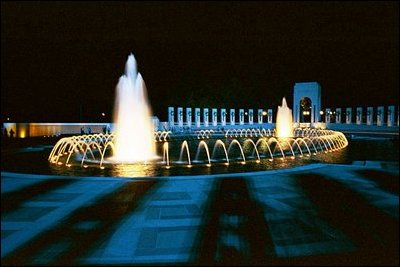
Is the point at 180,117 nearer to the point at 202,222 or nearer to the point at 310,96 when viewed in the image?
the point at 310,96

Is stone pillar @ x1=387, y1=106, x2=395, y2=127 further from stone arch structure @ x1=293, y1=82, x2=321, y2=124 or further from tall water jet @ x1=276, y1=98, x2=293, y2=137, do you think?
stone arch structure @ x1=293, y1=82, x2=321, y2=124

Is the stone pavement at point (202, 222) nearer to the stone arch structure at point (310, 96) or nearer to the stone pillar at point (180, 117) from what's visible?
the stone pillar at point (180, 117)

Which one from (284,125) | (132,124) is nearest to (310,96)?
(284,125)

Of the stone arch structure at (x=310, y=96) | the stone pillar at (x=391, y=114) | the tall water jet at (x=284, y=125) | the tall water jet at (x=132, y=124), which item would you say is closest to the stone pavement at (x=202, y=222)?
the tall water jet at (x=132, y=124)

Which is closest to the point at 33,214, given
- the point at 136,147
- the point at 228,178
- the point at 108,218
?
the point at 108,218

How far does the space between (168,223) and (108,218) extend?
4.38 feet

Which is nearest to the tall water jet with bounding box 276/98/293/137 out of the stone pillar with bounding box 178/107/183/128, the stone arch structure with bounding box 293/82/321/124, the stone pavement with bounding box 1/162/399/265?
the stone pillar with bounding box 178/107/183/128

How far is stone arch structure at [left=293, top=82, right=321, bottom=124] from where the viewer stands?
6762 cm

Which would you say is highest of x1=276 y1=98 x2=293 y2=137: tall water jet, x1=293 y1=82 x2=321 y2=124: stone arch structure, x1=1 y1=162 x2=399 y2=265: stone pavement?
x1=293 y1=82 x2=321 y2=124: stone arch structure

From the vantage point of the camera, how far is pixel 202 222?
795 centimetres

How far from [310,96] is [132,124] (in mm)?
52417

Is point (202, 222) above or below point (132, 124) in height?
below

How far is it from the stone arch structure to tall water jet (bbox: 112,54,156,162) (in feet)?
158

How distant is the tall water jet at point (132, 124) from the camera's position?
854 inches
